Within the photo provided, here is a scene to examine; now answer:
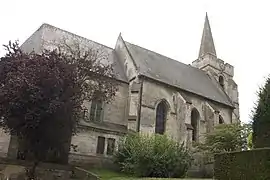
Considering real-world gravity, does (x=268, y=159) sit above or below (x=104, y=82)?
below

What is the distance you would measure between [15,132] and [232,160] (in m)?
13.4

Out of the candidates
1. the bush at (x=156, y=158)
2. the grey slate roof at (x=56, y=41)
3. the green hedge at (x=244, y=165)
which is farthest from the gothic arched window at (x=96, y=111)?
the green hedge at (x=244, y=165)

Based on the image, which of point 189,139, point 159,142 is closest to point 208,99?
point 189,139

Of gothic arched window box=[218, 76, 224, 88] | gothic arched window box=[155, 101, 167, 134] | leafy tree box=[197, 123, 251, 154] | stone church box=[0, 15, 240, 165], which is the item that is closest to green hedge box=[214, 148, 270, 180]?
stone church box=[0, 15, 240, 165]

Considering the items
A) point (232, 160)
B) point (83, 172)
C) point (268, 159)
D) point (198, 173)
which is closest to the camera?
point (268, 159)

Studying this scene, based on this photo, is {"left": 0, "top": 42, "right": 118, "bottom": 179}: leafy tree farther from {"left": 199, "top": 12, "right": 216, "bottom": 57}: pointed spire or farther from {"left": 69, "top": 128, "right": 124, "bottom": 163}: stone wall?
{"left": 199, "top": 12, "right": 216, "bottom": 57}: pointed spire

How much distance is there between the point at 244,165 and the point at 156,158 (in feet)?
31.4

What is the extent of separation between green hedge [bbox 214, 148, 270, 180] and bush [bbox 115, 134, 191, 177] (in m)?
8.13

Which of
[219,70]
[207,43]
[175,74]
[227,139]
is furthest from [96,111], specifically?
[207,43]

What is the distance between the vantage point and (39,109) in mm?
18438

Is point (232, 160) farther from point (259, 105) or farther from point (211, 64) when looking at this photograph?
point (211, 64)

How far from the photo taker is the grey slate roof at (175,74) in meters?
31.5

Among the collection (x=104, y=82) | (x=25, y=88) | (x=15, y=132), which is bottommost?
(x=15, y=132)

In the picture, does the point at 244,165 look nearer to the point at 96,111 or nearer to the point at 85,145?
the point at 85,145
